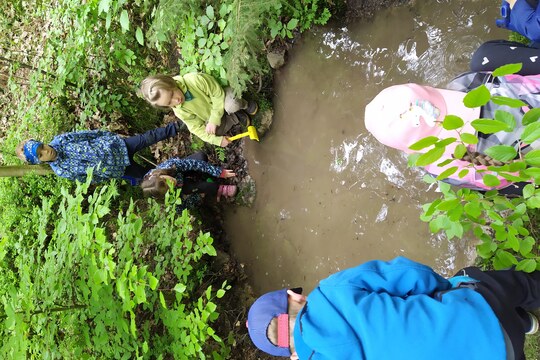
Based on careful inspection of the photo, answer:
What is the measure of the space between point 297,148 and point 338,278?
2.78 meters

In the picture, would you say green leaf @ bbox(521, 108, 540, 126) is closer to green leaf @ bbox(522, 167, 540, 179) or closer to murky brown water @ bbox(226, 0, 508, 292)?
green leaf @ bbox(522, 167, 540, 179)

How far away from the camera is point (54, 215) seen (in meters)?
5.21

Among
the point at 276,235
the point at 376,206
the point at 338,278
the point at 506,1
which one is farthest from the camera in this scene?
the point at 276,235

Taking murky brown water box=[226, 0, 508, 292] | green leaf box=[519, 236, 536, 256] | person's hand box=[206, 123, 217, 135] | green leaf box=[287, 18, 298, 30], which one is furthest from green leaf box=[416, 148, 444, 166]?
person's hand box=[206, 123, 217, 135]

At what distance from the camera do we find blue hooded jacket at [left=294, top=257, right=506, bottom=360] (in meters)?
1.68

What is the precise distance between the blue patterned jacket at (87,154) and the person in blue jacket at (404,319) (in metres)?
3.23

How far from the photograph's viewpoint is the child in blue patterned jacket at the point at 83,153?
4117 millimetres

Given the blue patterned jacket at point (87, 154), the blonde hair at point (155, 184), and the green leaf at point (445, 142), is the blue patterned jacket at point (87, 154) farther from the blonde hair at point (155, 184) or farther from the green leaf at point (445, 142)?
the green leaf at point (445, 142)

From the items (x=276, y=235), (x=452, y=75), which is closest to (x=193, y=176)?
(x=276, y=235)

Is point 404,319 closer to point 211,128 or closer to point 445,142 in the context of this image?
point 445,142

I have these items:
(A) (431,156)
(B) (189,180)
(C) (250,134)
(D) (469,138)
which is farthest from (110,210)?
(D) (469,138)

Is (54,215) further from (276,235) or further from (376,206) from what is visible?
(376,206)

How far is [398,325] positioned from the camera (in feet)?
5.56

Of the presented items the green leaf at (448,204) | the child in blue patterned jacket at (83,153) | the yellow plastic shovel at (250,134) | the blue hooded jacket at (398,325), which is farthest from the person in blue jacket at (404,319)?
the child in blue patterned jacket at (83,153)
